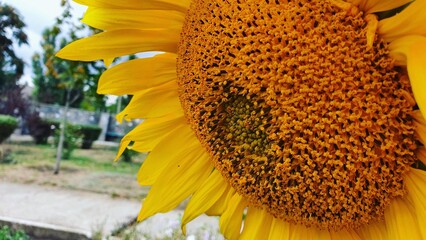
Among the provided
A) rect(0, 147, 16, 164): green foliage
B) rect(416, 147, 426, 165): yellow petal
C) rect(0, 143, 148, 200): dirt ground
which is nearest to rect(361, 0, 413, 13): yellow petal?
rect(416, 147, 426, 165): yellow petal

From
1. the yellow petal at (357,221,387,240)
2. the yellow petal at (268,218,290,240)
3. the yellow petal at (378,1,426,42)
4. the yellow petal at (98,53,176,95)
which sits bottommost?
the yellow petal at (268,218,290,240)

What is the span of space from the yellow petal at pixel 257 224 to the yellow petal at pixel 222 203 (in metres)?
0.04

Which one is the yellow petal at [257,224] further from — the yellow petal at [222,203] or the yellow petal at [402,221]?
the yellow petal at [402,221]

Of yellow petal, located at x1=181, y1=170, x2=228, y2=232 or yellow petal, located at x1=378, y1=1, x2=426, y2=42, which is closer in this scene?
yellow petal, located at x1=378, y1=1, x2=426, y2=42

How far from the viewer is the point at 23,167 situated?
880cm

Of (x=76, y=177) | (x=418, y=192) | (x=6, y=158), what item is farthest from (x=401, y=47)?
(x=6, y=158)

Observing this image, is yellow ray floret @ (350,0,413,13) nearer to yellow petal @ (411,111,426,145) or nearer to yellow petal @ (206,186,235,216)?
yellow petal @ (411,111,426,145)

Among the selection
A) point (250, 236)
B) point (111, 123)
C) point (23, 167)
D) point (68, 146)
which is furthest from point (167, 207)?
point (111, 123)

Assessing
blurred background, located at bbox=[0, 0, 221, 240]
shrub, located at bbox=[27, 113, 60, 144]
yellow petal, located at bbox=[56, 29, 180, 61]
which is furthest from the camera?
shrub, located at bbox=[27, 113, 60, 144]

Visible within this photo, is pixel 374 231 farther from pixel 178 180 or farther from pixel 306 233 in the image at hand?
pixel 178 180

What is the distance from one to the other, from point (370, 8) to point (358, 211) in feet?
0.65

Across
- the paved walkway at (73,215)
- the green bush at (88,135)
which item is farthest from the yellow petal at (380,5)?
the green bush at (88,135)

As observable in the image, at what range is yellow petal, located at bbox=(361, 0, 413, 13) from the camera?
1.37 feet

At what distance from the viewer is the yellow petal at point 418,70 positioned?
38 cm
